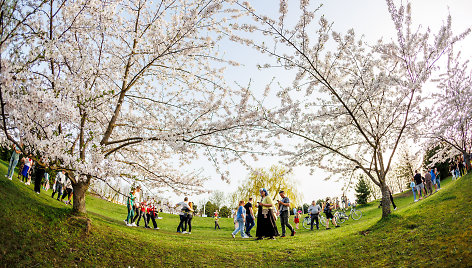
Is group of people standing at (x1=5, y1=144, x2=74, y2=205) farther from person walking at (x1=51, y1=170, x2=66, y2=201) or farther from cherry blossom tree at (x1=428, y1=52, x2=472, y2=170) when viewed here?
A: cherry blossom tree at (x1=428, y1=52, x2=472, y2=170)

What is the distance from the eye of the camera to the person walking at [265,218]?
31.0 feet

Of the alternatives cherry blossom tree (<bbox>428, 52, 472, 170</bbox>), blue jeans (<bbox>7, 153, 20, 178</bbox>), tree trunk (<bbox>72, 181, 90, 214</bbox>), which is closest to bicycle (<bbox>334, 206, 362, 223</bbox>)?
cherry blossom tree (<bbox>428, 52, 472, 170</bbox>)

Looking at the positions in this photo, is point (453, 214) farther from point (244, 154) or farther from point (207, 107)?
point (207, 107)

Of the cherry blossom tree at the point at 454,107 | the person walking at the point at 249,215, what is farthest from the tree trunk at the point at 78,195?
the cherry blossom tree at the point at 454,107

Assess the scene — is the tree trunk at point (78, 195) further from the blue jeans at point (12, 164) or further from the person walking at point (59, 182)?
the blue jeans at point (12, 164)

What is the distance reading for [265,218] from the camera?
381 inches

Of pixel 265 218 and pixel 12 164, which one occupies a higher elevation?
pixel 12 164

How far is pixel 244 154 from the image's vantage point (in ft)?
20.4

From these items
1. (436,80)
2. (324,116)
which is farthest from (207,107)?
(436,80)

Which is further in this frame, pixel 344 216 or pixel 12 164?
pixel 344 216

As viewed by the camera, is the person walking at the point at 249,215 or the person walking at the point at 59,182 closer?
the person walking at the point at 59,182

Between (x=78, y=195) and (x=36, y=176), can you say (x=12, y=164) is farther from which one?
(x=78, y=195)

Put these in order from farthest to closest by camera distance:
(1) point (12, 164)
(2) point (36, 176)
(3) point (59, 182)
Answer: (3) point (59, 182), (2) point (36, 176), (1) point (12, 164)

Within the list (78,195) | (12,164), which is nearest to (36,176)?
(12,164)
